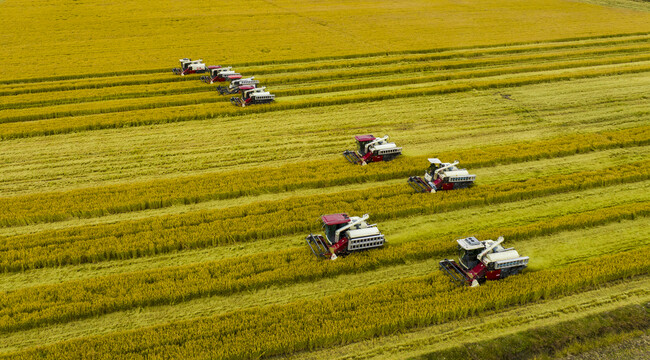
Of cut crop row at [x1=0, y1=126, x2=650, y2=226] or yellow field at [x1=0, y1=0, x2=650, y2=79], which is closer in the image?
cut crop row at [x1=0, y1=126, x2=650, y2=226]

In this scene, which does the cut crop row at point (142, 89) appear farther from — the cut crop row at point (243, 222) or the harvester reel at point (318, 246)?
the harvester reel at point (318, 246)

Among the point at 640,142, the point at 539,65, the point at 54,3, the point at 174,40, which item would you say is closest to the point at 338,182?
the point at 640,142

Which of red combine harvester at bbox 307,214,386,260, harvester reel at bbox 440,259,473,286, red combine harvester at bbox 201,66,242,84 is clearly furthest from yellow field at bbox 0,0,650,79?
harvester reel at bbox 440,259,473,286

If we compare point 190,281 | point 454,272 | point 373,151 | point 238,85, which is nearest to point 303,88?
point 238,85

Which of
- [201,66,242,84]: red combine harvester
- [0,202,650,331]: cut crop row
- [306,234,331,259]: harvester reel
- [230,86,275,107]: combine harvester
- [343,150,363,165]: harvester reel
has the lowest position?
[0,202,650,331]: cut crop row

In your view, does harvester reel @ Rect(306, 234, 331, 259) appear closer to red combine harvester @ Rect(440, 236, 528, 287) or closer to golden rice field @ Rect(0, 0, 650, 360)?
golden rice field @ Rect(0, 0, 650, 360)

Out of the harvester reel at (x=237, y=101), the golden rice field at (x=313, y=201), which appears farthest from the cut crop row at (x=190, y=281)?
the harvester reel at (x=237, y=101)
